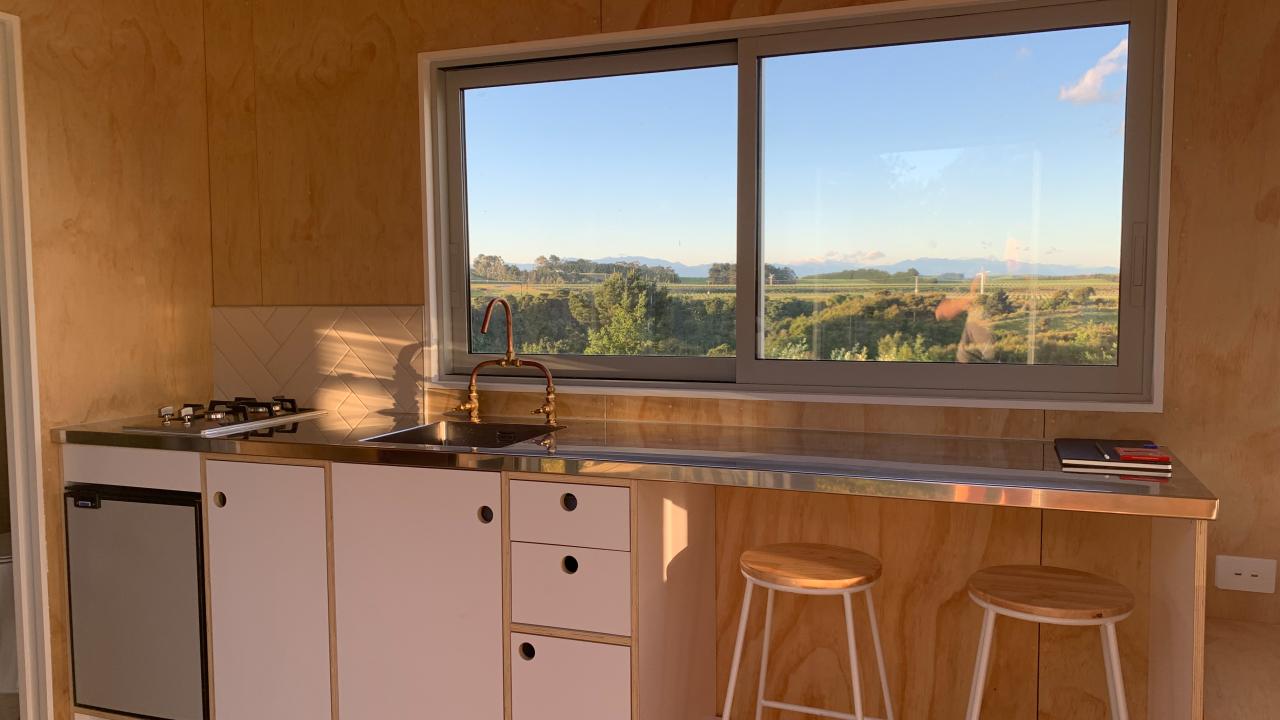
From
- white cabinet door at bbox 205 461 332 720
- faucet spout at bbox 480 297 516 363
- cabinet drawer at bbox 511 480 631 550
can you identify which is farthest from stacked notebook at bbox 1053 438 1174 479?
white cabinet door at bbox 205 461 332 720

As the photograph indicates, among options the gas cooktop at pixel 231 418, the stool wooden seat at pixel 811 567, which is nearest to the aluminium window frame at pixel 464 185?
the gas cooktop at pixel 231 418

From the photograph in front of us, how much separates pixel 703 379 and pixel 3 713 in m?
2.46

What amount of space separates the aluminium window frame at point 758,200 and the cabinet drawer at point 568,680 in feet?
3.01

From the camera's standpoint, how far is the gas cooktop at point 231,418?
113 inches

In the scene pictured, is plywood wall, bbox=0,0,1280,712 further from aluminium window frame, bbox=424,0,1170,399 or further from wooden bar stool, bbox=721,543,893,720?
wooden bar stool, bbox=721,543,893,720

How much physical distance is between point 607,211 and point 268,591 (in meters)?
1.58

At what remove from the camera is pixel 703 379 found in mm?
3008

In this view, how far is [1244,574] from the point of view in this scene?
2.38 meters

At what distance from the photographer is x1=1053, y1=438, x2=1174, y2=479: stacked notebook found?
2.09 meters

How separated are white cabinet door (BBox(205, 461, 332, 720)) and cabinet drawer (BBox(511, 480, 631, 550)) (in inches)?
25.3

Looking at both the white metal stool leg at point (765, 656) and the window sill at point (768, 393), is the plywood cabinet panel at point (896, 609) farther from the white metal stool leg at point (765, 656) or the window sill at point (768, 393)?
the window sill at point (768, 393)

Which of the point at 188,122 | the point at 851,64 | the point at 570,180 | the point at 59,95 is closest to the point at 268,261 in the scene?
the point at 188,122

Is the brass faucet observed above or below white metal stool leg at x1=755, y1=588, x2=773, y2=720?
above

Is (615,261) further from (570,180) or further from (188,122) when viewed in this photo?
(188,122)
